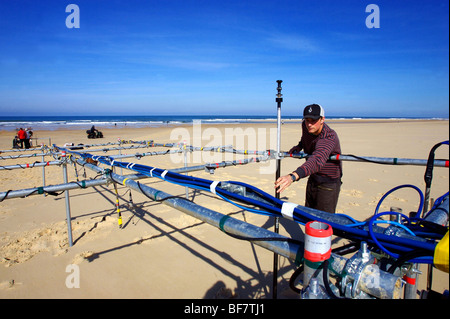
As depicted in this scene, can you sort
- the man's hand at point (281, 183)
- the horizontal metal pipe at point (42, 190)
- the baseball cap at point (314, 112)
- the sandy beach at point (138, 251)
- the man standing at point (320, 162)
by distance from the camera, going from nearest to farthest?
the man's hand at point (281, 183) < the horizontal metal pipe at point (42, 190) < the man standing at point (320, 162) < the baseball cap at point (314, 112) < the sandy beach at point (138, 251)

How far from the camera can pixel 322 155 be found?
2764mm

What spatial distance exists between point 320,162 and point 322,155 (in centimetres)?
12

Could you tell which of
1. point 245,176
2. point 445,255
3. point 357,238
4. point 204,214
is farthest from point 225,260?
point 245,176

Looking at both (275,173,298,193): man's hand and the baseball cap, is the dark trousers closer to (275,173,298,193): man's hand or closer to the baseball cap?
the baseball cap

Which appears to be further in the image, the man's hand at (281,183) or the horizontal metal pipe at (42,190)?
the horizontal metal pipe at (42,190)

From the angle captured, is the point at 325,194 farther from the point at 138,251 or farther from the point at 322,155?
the point at 138,251

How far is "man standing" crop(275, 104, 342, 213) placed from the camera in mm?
2766

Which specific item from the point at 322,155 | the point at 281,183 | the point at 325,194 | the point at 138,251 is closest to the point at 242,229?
the point at 281,183

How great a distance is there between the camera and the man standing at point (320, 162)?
9.07 ft

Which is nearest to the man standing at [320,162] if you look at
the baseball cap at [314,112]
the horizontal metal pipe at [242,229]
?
the baseball cap at [314,112]

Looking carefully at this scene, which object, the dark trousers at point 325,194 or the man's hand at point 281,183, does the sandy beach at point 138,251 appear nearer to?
the dark trousers at point 325,194
